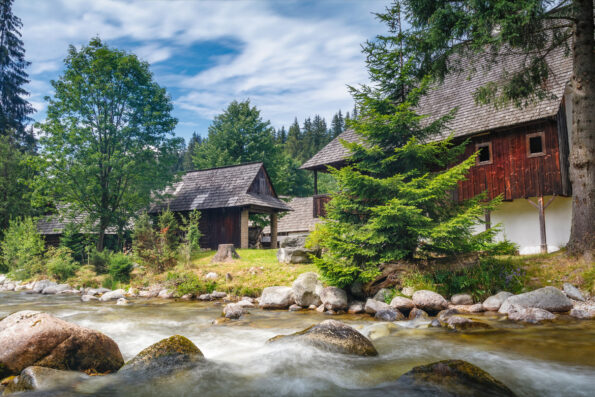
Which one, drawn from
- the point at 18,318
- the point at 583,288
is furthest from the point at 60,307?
the point at 583,288

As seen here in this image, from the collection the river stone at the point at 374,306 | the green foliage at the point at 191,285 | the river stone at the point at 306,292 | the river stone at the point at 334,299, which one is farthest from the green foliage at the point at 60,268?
the river stone at the point at 374,306

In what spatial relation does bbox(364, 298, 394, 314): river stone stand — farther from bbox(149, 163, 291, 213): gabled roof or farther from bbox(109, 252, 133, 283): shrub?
bbox(149, 163, 291, 213): gabled roof

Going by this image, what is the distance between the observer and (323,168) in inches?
748

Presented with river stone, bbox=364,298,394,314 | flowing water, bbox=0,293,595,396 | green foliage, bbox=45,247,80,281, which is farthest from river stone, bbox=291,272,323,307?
green foliage, bbox=45,247,80,281

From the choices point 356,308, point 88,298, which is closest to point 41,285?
point 88,298

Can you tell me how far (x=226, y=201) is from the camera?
22062mm

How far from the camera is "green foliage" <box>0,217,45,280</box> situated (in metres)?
17.8

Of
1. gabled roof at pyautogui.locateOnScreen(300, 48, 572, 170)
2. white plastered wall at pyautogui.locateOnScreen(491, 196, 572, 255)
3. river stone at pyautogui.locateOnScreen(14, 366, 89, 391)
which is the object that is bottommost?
river stone at pyautogui.locateOnScreen(14, 366, 89, 391)

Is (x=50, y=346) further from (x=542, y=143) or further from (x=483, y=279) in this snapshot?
(x=542, y=143)

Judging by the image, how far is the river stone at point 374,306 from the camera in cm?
852

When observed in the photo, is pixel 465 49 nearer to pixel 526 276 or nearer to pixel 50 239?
pixel 526 276

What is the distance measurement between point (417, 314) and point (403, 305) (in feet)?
1.51

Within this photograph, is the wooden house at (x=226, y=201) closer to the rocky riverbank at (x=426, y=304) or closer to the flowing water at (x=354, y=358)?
the rocky riverbank at (x=426, y=304)

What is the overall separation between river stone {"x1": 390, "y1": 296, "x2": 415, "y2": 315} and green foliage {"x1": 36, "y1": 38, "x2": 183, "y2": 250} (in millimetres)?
16347
